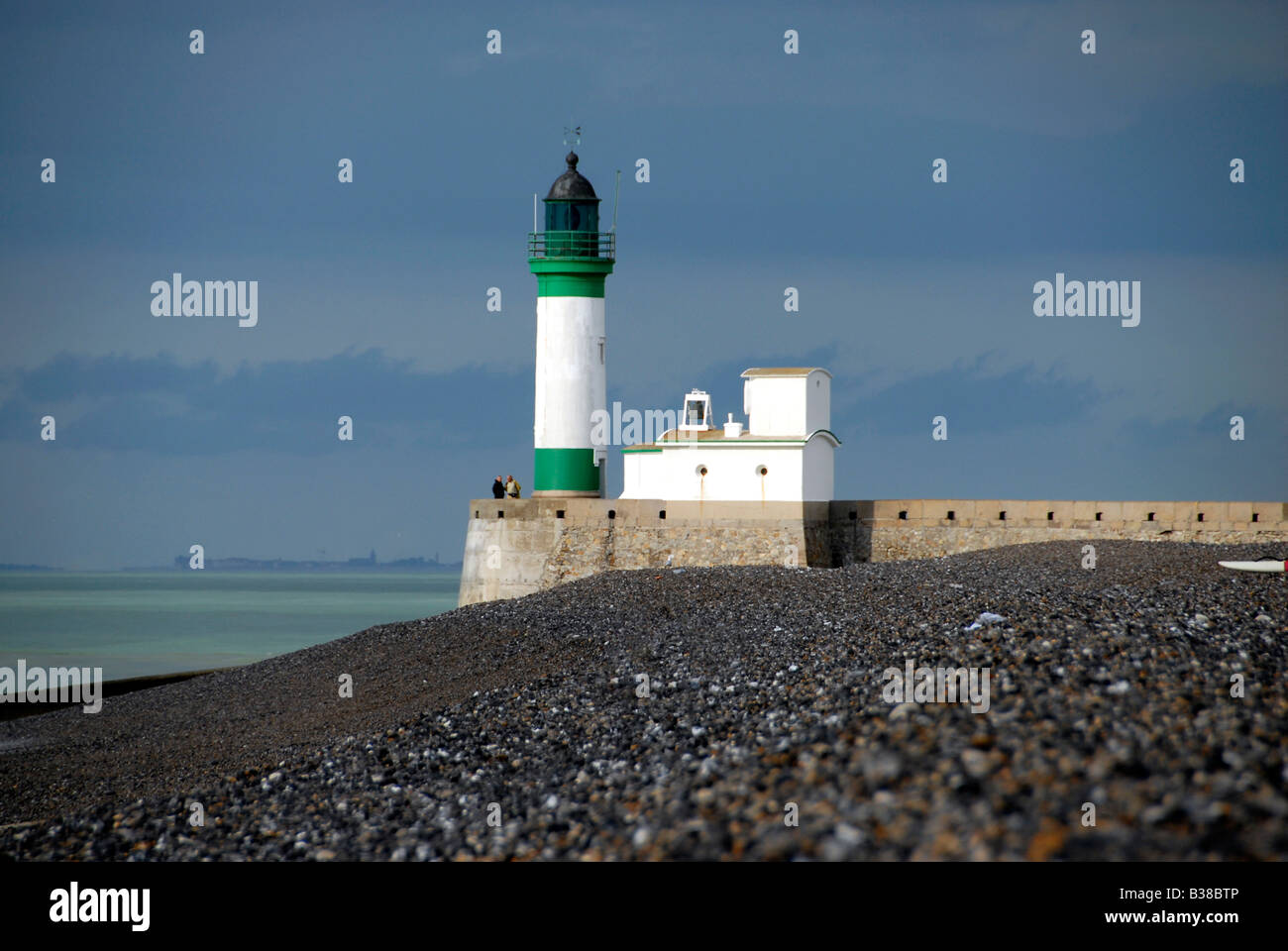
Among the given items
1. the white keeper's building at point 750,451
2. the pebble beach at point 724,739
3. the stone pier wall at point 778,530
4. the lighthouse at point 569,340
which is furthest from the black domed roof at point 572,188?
the pebble beach at point 724,739

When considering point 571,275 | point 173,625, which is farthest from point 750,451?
point 173,625

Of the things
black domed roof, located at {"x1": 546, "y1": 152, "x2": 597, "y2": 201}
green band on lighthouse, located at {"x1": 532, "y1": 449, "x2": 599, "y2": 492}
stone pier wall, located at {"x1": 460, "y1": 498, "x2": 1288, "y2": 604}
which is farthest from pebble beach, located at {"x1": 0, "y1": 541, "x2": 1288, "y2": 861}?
black domed roof, located at {"x1": 546, "y1": 152, "x2": 597, "y2": 201}

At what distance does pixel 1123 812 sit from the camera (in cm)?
573

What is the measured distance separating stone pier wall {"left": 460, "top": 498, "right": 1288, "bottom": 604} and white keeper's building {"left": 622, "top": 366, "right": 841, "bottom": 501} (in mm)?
326

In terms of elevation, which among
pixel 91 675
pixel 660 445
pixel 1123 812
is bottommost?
pixel 91 675

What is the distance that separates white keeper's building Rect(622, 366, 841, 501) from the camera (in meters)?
25.8

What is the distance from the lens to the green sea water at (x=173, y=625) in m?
39.6

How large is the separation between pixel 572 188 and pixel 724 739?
1966cm

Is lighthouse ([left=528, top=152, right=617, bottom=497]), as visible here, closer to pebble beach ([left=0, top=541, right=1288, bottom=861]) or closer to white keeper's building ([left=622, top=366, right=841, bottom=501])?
white keeper's building ([left=622, top=366, right=841, bottom=501])
